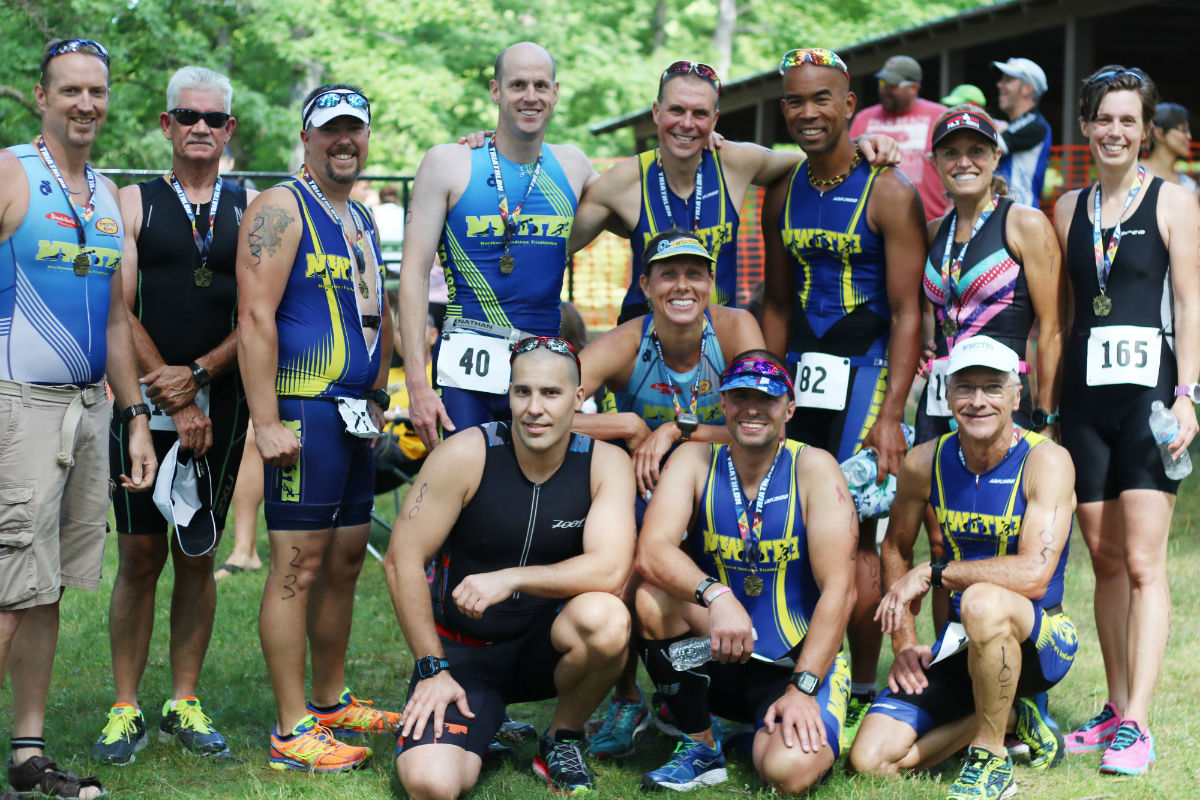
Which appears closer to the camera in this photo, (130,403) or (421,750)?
(421,750)

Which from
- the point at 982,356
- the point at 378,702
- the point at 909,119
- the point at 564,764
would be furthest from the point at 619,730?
the point at 909,119

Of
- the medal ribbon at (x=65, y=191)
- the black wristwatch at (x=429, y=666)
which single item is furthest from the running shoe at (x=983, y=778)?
the medal ribbon at (x=65, y=191)

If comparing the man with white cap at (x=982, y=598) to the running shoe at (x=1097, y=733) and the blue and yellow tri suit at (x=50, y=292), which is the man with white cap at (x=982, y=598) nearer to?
the running shoe at (x=1097, y=733)

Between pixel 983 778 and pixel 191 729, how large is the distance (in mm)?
2885

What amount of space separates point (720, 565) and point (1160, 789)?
165 cm

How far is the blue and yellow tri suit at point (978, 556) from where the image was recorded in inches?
168

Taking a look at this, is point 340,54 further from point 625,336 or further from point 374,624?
point 625,336

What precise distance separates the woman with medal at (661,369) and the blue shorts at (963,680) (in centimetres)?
104

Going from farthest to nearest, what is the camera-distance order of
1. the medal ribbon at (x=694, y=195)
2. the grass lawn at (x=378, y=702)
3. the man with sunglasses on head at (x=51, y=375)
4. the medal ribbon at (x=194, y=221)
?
the medal ribbon at (x=694, y=195) < the medal ribbon at (x=194, y=221) < the grass lawn at (x=378, y=702) < the man with sunglasses on head at (x=51, y=375)

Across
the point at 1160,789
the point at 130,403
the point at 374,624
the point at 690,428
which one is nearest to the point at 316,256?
the point at 130,403

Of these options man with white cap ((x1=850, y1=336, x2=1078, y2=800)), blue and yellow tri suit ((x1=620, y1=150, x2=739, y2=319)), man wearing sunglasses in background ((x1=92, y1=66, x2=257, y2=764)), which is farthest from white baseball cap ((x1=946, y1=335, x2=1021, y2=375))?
man wearing sunglasses in background ((x1=92, y1=66, x2=257, y2=764))

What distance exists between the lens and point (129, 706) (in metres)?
4.65

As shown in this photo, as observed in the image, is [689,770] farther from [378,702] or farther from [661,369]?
[378,702]

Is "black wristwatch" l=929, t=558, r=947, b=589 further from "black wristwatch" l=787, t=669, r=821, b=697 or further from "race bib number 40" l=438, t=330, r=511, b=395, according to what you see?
"race bib number 40" l=438, t=330, r=511, b=395
